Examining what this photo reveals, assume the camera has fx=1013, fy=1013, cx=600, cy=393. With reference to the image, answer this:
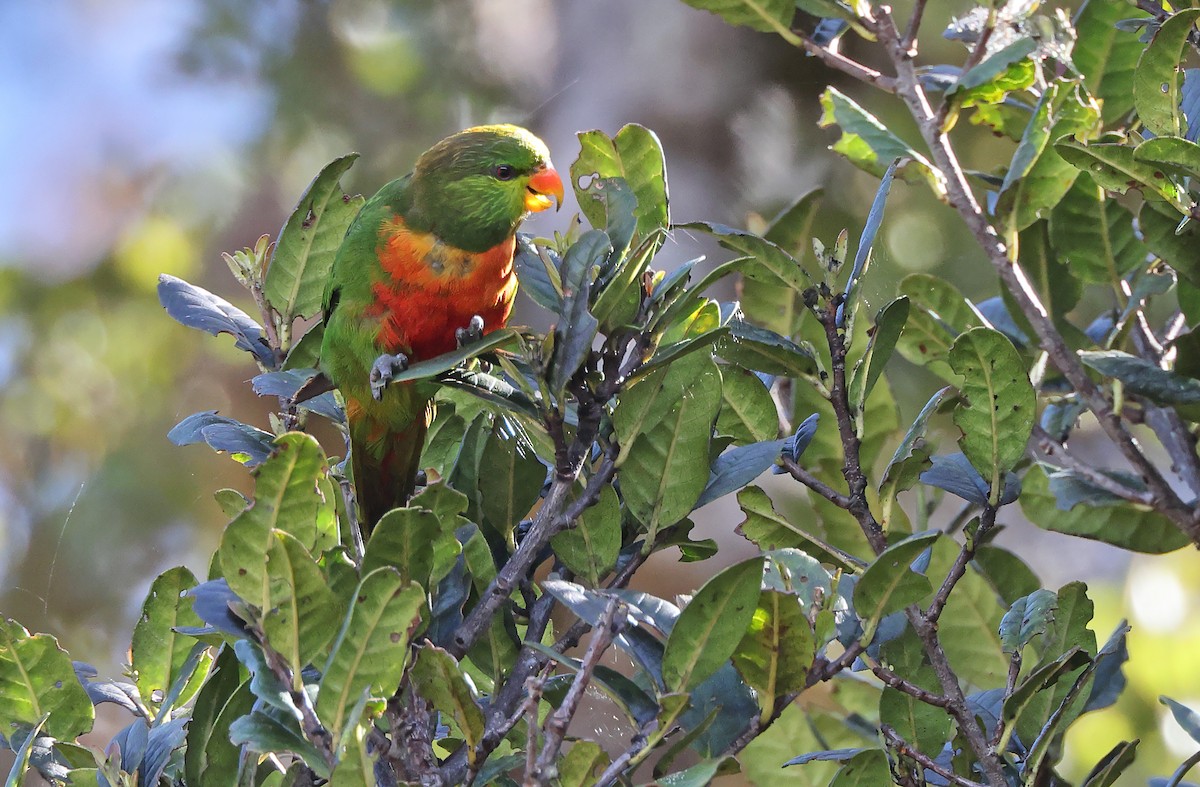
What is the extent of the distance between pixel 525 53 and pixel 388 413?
2.44 metres

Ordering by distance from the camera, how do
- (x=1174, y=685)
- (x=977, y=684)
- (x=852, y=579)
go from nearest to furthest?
(x=852, y=579), (x=977, y=684), (x=1174, y=685)

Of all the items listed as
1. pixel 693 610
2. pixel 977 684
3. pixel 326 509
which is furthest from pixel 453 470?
pixel 977 684

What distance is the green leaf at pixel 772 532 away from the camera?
105 cm

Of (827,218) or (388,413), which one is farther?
(827,218)

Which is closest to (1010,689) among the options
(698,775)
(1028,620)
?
(1028,620)

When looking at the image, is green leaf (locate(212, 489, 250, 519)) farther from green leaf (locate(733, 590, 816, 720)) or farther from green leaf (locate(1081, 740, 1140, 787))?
green leaf (locate(1081, 740, 1140, 787))

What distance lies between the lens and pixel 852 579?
905 mm

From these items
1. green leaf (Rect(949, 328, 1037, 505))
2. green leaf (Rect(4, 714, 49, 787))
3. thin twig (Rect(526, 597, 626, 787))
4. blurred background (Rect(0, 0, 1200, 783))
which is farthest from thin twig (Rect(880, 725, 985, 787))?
blurred background (Rect(0, 0, 1200, 783))

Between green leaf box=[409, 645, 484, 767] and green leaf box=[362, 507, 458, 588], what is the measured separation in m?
0.06

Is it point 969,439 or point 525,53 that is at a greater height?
point 525,53

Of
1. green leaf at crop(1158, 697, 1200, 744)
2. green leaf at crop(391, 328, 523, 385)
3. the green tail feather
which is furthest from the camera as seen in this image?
the green tail feather

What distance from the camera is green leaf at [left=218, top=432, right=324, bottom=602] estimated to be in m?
0.77

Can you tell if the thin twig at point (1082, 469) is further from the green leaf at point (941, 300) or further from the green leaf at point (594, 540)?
the green leaf at point (594, 540)

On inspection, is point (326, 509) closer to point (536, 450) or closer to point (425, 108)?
point (536, 450)
